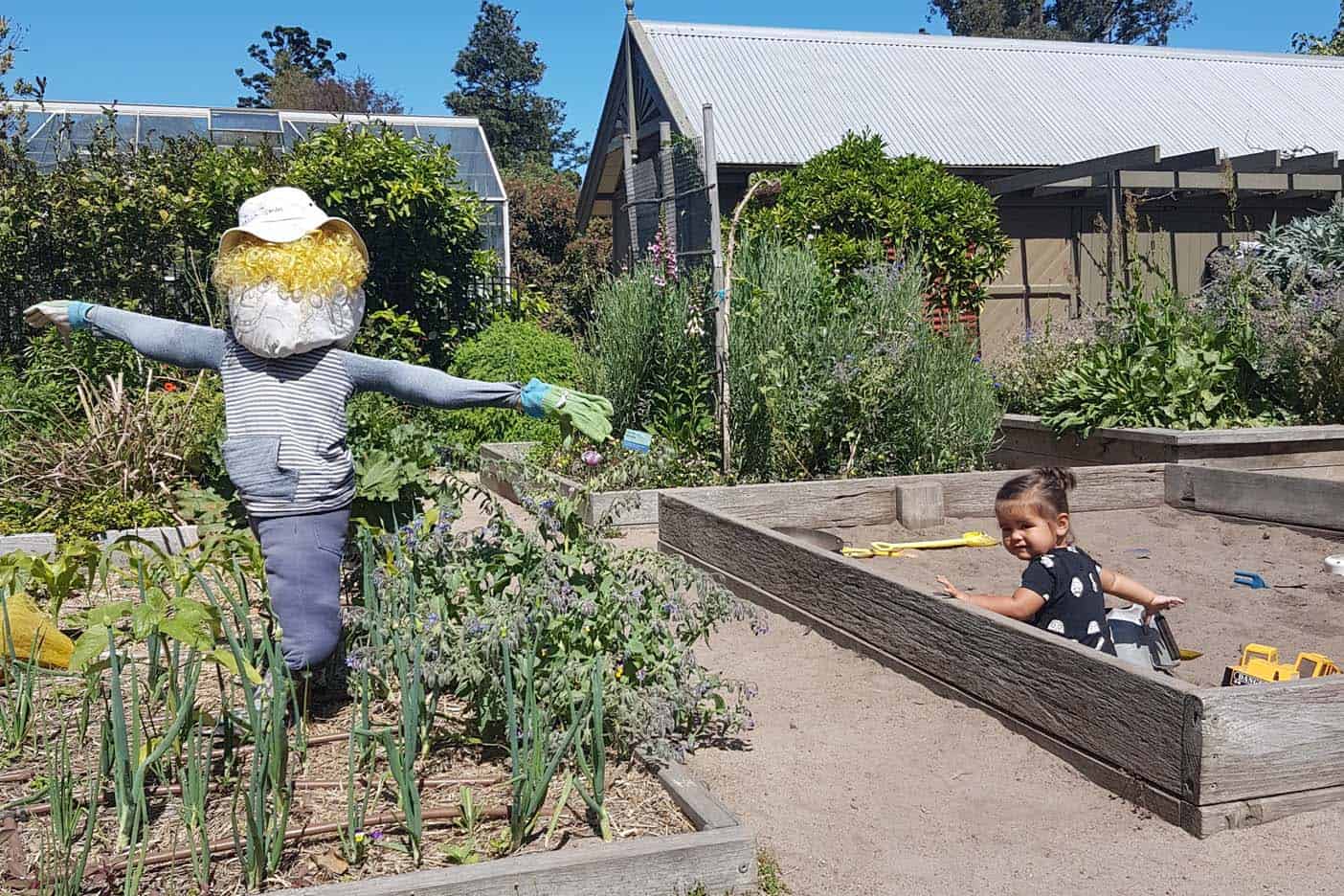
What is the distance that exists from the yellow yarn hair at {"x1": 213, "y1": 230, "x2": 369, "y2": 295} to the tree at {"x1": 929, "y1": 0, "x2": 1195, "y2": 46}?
5620 centimetres

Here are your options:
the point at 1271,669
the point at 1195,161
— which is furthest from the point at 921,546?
the point at 1195,161

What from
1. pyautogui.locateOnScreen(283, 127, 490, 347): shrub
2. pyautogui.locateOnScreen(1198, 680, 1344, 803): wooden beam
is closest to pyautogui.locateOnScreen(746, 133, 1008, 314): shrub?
pyautogui.locateOnScreen(283, 127, 490, 347): shrub

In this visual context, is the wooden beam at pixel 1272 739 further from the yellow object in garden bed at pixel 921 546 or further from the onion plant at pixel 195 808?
the yellow object in garden bed at pixel 921 546

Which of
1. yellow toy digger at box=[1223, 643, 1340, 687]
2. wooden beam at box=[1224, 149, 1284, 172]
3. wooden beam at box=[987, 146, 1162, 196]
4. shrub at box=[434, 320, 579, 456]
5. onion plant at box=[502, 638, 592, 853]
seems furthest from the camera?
wooden beam at box=[1224, 149, 1284, 172]

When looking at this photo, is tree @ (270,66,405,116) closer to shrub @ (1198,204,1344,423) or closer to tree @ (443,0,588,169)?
tree @ (443,0,588,169)

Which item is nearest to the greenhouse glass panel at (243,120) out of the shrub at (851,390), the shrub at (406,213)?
the shrub at (406,213)

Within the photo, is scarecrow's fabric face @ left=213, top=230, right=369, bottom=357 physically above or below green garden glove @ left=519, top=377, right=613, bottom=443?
above

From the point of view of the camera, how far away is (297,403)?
346 cm

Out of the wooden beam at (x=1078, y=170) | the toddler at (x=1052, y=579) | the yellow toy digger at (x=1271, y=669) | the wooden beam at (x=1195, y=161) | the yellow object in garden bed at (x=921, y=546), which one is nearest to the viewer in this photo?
the yellow toy digger at (x=1271, y=669)

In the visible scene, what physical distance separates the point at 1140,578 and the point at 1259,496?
4.49 ft

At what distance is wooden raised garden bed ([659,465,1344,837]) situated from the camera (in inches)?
114

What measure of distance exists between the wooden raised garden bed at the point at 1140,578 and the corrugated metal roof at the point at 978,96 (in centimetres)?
869

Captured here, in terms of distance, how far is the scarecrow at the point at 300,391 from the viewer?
338 centimetres

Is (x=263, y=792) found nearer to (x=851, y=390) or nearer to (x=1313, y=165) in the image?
(x=851, y=390)
